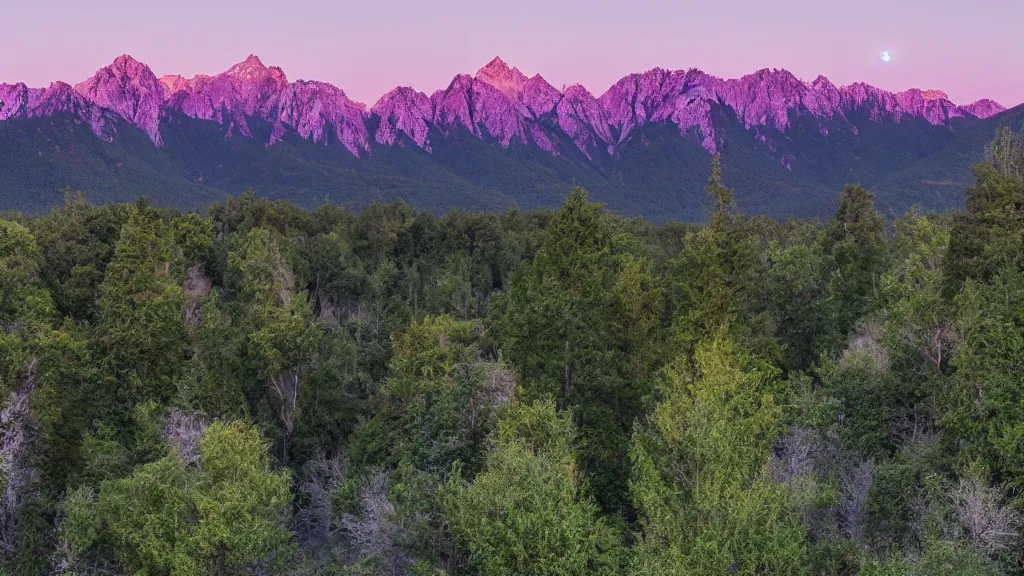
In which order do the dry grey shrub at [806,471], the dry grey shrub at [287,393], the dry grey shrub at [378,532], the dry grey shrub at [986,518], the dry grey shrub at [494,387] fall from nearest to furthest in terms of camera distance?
the dry grey shrub at [986,518] → the dry grey shrub at [806,471] → the dry grey shrub at [378,532] → the dry grey shrub at [494,387] → the dry grey shrub at [287,393]

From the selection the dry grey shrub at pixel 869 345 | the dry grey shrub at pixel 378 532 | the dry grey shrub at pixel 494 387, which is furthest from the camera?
the dry grey shrub at pixel 869 345

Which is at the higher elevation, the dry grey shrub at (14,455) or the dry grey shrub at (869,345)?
the dry grey shrub at (869,345)

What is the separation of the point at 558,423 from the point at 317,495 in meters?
18.1

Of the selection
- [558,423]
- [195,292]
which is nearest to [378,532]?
[558,423]

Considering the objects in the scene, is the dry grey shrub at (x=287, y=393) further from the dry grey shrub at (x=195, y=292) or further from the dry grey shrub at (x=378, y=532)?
the dry grey shrub at (x=378, y=532)

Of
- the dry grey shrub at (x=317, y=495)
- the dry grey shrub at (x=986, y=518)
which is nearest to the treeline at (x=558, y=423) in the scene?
the dry grey shrub at (x=986, y=518)

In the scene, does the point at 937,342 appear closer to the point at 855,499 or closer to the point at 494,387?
the point at 855,499

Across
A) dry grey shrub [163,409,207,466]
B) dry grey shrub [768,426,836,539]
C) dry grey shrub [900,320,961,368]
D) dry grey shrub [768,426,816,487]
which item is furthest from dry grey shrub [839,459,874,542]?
dry grey shrub [163,409,207,466]

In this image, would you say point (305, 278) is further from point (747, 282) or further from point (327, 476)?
point (747, 282)

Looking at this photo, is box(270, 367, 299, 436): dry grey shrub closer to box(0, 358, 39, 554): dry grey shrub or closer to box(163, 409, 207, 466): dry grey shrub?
box(163, 409, 207, 466): dry grey shrub

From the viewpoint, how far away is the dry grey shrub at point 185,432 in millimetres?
30516

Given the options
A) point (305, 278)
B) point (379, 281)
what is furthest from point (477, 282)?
point (305, 278)

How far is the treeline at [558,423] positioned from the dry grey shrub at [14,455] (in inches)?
5.1

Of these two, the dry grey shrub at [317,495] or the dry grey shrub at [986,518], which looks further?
the dry grey shrub at [317,495]
